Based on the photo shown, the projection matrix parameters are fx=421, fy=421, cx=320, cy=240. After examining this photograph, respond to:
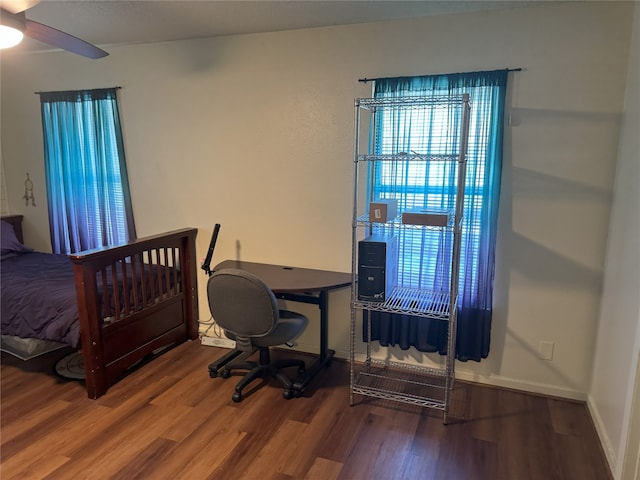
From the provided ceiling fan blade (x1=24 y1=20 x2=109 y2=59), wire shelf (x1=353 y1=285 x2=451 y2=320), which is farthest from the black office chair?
ceiling fan blade (x1=24 y1=20 x2=109 y2=59)

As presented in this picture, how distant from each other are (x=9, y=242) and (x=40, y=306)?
1443 mm

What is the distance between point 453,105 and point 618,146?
0.92 metres

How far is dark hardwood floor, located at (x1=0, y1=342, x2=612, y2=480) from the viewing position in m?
2.02

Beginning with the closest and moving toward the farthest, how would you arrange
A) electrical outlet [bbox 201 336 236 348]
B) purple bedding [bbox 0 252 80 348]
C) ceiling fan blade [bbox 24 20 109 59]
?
ceiling fan blade [bbox 24 20 109 59]
purple bedding [bbox 0 252 80 348]
electrical outlet [bbox 201 336 236 348]

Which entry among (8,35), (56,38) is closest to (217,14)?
(56,38)

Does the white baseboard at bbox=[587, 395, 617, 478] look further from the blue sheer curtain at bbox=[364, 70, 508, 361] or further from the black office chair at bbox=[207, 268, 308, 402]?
the black office chair at bbox=[207, 268, 308, 402]

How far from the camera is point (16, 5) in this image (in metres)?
1.74

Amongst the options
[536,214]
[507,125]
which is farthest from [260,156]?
[536,214]

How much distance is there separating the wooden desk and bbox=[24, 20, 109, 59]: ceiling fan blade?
1.61 metres

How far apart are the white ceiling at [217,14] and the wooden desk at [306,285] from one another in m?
1.66

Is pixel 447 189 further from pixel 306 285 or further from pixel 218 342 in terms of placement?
pixel 218 342

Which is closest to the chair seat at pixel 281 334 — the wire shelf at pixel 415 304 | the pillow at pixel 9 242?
the wire shelf at pixel 415 304

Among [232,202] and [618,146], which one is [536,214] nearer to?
[618,146]

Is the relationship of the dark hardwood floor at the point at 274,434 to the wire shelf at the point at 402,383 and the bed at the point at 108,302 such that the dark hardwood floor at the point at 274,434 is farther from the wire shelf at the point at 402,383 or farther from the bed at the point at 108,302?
the bed at the point at 108,302
